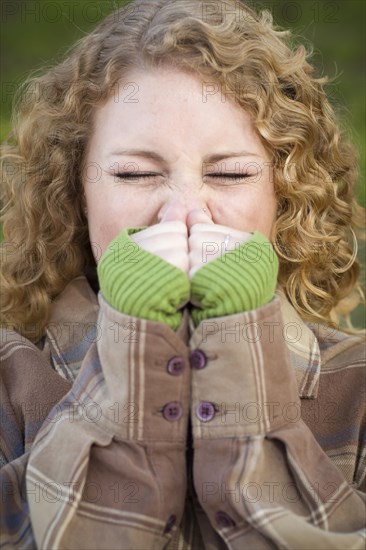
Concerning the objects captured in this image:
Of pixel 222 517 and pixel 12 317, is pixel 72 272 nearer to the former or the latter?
pixel 12 317

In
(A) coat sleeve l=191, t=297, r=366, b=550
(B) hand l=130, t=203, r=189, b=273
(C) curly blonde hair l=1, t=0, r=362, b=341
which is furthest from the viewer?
(C) curly blonde hair l=1, t=0, r=362, b=341

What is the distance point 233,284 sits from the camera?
171 centimetres

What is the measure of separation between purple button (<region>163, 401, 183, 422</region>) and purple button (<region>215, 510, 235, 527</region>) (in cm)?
19

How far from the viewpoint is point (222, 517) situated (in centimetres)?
169

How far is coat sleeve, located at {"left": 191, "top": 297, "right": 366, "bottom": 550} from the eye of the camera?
5.43 feet

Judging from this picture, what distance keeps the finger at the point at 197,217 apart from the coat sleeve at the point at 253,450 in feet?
1.07

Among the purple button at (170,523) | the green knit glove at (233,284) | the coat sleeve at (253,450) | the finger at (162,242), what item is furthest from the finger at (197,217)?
the purple button at (170,523)

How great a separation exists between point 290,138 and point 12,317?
842 millimetres

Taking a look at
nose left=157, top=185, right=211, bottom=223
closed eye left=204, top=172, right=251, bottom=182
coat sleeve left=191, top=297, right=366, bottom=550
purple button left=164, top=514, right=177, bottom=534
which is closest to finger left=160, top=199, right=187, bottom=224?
nose left=157, top=185, right=211, bottom=223

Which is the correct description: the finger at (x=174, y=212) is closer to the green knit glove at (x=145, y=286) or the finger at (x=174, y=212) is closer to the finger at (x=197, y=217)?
the finger at (x=197, y=217)

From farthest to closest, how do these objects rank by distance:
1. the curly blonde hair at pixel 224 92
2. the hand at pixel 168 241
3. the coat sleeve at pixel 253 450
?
the curly blonde hair at pixel 224 92 < the hand at pixel 168 241 < the coat sleeve at pixel 253 450

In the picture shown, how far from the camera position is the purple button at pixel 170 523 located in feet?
5.58

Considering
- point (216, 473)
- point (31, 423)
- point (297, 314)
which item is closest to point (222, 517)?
point (216, 473)

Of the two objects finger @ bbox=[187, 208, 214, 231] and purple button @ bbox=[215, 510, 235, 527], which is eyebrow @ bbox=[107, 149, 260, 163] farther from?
purple button @ bbox=[215, 510, 235, 527]
